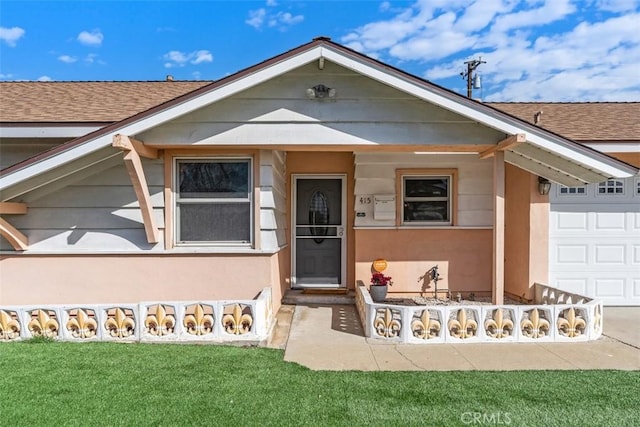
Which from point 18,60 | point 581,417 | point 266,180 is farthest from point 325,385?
point 18,60

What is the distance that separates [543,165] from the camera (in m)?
6.55

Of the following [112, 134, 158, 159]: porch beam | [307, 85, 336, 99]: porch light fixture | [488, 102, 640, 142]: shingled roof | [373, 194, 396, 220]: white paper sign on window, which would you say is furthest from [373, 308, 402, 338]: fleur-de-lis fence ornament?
[488, 102, 640, 142]: shingled roof

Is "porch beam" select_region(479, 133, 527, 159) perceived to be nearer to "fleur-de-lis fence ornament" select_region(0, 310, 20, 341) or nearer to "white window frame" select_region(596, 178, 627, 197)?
"white window frame" select_region(596, 178, 627, 197)

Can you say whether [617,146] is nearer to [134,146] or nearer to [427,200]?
[427,200]

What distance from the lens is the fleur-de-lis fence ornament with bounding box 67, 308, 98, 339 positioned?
5273mm

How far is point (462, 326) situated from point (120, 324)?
15.0ft

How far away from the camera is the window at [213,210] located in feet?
20.6

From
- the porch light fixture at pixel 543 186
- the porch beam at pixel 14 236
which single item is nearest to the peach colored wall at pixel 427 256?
the porch light fixture at pixel 543 186

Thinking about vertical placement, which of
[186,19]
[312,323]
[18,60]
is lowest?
[312,323]

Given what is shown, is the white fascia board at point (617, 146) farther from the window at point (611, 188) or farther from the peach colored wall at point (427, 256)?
the peach colored wall at point (427, 256)

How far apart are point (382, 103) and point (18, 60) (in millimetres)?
10228

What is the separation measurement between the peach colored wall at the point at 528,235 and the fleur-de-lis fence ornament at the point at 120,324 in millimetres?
6823

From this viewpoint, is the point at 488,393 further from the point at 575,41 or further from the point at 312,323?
the point at 575,41

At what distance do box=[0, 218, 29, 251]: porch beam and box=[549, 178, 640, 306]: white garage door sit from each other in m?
9.17
